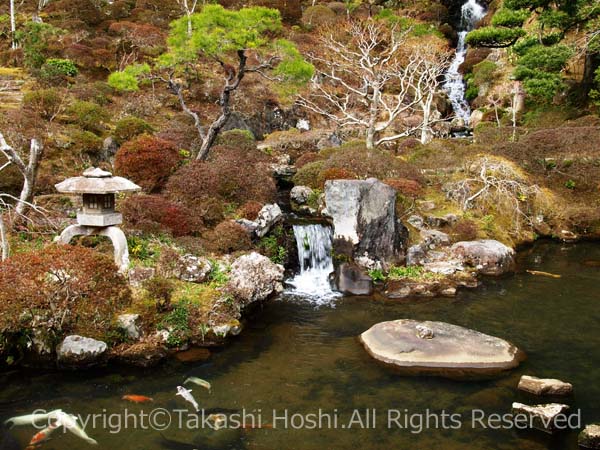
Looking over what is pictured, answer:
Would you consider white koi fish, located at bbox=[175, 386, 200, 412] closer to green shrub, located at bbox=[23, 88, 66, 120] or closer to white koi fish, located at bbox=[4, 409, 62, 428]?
white koi fish, located at bbox=[4, 409, 62, 428]

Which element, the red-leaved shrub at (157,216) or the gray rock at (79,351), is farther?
the red-leaved shrub at (157,216)

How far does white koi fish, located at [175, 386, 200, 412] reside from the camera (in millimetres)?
7410

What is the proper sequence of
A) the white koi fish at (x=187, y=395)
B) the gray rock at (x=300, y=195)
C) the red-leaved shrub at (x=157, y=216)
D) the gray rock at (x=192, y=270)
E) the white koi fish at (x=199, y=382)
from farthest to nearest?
the gray rock at (x=300, y=195) → the red-leaved shrub at (x=157, y=216) → the gray rock at (x=192, y=270) → the white koi fish at (x=199, y=382) → the white koi fish at (x=187, y=395)

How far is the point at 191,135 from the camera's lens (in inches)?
790

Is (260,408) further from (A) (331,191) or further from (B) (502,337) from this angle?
(A) (331,191)

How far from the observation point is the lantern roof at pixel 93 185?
9578 millimetres

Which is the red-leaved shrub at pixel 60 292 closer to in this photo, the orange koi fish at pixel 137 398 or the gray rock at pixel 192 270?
the orange koi fish at pixel 137 398

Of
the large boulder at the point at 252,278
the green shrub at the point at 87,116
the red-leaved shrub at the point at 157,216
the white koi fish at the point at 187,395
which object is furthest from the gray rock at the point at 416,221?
the green shrub at the point at 87,116

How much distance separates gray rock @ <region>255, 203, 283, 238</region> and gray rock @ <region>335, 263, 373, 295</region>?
248cm

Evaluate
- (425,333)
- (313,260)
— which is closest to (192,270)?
(313,260)

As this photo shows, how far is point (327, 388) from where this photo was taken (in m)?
8.04

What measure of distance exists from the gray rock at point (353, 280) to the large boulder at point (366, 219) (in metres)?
0.64

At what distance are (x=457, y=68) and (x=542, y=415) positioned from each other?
33502mm

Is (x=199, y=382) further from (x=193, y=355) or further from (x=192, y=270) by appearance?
(x=192, y=270)
